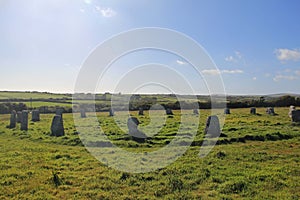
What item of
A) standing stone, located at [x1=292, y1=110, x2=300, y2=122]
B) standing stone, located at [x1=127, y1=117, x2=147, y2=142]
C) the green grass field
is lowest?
the green grass field

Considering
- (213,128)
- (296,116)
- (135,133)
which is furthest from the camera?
(296,116)

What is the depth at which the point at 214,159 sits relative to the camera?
13711 mm

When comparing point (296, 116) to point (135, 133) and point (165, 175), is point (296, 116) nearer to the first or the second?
point (135, 133)

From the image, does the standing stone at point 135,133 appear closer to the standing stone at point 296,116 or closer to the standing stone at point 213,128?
the standing stone at point 213,128

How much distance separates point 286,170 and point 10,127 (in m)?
25.5

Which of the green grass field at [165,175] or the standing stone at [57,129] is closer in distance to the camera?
the green grass field at [165,175]

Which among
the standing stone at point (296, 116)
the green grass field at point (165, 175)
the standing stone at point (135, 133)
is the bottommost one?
the green grass field at point (165, 175)

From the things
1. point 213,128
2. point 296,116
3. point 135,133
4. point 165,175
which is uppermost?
point 296,116

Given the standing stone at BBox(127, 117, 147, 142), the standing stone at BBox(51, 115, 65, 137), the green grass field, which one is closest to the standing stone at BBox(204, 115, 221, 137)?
the green grass field

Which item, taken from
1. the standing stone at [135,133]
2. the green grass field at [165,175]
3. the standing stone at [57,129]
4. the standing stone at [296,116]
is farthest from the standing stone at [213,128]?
the standing stone at [57,129]

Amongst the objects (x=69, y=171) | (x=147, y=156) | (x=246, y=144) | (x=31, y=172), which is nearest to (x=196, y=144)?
(x=246, y=144)

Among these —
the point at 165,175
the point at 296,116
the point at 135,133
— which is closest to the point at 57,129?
the point at 135,133

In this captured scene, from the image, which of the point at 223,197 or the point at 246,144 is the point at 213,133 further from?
the point at 223,197

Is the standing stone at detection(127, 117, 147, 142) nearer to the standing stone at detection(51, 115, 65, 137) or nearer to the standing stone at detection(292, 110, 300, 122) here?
the standing stone at detection(51, 115, 65, 137)
